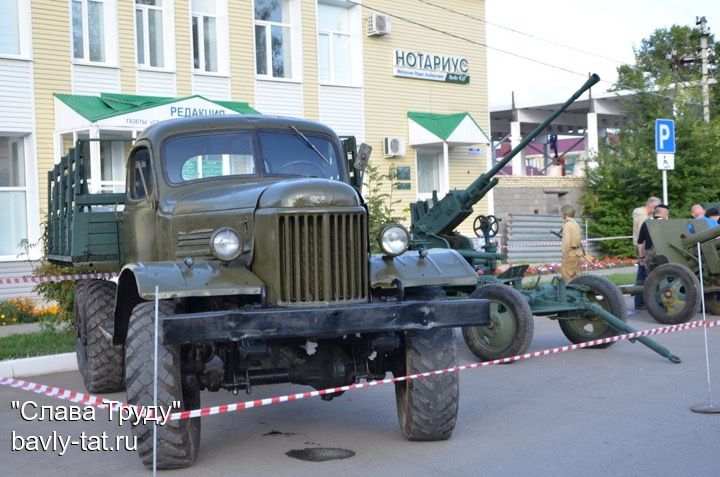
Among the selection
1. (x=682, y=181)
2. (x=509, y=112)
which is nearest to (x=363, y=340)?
(x=682, y=181)

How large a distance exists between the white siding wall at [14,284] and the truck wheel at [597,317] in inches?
409

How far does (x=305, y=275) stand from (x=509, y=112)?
1206 inches

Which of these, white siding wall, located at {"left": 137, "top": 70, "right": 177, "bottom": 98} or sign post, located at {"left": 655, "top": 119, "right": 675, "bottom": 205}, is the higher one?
white siding wall, located at {"left": 137, "top": 70, "right": 177, "bottom": 98}

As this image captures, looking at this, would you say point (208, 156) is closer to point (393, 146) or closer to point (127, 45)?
point (127, 45)

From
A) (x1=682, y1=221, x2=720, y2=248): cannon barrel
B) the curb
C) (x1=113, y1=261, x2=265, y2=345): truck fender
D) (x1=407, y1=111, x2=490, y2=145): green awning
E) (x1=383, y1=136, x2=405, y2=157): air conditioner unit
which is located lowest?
the curb

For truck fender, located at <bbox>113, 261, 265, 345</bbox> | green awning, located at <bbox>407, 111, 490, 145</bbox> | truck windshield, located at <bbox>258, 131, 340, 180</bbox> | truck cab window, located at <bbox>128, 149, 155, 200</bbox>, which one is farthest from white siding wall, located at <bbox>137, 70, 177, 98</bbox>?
truck fender, located at <bbox>113, 261, 265, 345</bbox>

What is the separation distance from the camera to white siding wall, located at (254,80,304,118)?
21875 millimetres

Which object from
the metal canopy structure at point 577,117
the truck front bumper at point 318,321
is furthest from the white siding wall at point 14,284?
the metal canopy structure at point 577,117

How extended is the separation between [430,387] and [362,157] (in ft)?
7.30

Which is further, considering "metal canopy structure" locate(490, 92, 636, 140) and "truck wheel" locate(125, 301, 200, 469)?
"metal canopy structure" locate(490, 92, 636, 140)

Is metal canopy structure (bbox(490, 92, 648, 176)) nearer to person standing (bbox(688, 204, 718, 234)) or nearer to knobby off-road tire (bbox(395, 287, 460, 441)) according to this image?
person standing (bbox(688, 204, 718, 234))

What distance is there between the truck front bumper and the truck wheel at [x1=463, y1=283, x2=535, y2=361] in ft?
11.3

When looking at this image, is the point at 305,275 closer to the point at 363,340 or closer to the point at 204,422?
the point at 363,340

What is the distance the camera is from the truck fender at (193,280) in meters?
6.07
